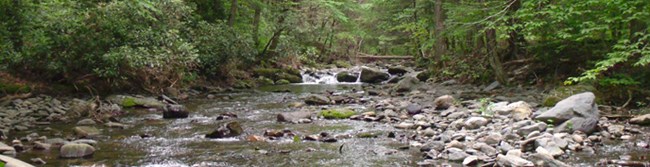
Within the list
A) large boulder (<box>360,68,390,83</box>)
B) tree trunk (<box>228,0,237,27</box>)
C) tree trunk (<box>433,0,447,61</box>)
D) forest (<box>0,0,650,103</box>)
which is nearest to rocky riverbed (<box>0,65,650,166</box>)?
forest (<box>0,0,650,103</box>)

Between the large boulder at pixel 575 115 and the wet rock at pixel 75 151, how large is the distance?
6.90 m

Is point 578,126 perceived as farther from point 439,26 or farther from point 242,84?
point 242,84

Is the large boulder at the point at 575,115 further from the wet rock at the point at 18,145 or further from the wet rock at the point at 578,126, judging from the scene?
the wet rock at the point at 18,145

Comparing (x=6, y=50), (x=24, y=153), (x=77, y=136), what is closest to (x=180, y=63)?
(x=6, y=50)

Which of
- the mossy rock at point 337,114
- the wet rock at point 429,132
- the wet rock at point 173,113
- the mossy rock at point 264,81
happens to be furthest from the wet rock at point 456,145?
the mossy rock at point 264,81

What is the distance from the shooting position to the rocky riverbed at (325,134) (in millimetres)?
6707

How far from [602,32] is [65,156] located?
10814 mm

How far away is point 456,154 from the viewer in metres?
6.59

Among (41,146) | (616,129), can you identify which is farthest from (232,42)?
(616,129)

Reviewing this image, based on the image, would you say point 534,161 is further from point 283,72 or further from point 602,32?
point 283,72

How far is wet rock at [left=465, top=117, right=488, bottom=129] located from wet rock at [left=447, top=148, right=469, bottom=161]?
2040 millimetres

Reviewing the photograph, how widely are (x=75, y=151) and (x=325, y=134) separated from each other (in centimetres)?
385

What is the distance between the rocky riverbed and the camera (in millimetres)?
6707

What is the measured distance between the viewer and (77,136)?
8.73 metres
